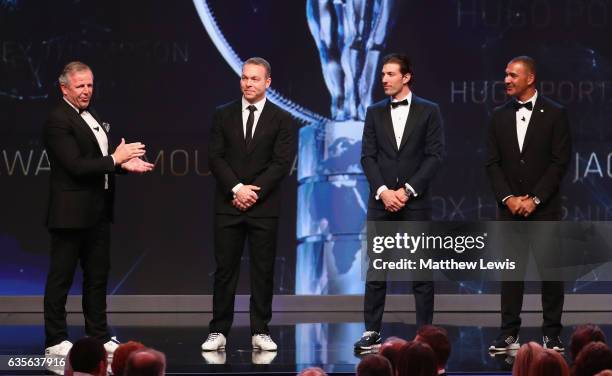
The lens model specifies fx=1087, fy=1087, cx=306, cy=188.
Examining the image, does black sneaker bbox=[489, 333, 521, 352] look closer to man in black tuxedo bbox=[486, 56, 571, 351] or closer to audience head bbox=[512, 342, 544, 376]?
man in black tuxedo bbox=[486, 56, 571, 351]

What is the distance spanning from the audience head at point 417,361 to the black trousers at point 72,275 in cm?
294

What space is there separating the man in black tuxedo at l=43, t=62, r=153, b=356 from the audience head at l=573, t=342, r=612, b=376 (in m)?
3.04

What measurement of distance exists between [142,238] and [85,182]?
263 cm

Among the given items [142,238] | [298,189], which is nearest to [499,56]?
[298,189]

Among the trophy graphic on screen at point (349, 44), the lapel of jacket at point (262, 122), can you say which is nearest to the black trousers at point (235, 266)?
the lapel of jacket at point (262, 122)

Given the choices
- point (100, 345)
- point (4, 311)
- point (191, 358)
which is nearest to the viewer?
point (100, 345)

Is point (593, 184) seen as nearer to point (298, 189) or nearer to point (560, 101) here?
point (560, 101)

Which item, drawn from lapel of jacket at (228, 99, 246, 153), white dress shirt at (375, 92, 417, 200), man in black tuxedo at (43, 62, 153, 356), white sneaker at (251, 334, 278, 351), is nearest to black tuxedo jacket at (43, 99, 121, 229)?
man in black tuxedo at (43, 62, 153, 356)

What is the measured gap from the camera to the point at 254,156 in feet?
19.8

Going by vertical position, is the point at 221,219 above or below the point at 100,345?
above

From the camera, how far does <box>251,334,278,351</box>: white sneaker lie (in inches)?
235

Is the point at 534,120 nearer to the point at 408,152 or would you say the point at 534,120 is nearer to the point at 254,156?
the point at 408,152

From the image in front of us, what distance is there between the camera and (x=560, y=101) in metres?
8.37

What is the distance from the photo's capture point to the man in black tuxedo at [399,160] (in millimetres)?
6070
